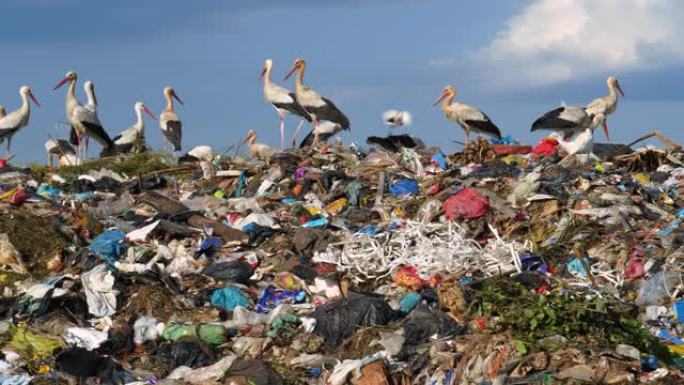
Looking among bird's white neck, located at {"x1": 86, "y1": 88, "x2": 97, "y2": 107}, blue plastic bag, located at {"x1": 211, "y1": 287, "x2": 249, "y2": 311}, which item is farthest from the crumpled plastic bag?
bird's white neck, located at {"x1": 86, "y1": 88, "x2": 97, "y2": 107}

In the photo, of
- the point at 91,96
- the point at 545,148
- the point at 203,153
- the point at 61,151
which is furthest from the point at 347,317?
the point at 91,96

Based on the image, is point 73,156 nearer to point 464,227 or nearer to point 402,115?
point 402,115

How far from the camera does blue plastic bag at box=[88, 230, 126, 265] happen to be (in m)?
9.80

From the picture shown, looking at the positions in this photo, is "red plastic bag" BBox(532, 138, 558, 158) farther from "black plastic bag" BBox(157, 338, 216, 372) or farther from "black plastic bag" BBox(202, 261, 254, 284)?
"black plastic bag" BBox(157, 338, 216, 372)

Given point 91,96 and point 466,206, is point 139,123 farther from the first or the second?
point 466,206

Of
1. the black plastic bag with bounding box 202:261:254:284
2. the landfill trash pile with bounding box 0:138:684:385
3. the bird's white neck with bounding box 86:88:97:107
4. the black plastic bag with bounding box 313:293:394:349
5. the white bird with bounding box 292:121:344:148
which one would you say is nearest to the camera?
the landfill trash pile with bounding box 0:138:684:385

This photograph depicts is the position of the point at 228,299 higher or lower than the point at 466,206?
lower

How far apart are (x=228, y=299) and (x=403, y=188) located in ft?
12.1

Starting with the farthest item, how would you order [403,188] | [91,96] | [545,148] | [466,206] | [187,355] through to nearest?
[91,96], [545,148], [403,188], [466,206], [187,355]

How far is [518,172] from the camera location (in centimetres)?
1256

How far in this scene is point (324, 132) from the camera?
18625 millimetres

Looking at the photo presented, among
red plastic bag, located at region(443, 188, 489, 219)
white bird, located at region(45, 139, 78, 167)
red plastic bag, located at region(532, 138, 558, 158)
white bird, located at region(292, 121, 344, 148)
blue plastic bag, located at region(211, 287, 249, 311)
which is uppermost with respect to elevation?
red plastic bag, located at region(443, 188, 489, 219)

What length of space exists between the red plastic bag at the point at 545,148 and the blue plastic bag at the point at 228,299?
6.32m

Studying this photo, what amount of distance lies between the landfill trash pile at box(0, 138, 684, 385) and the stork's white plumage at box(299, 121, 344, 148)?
15.3ft
